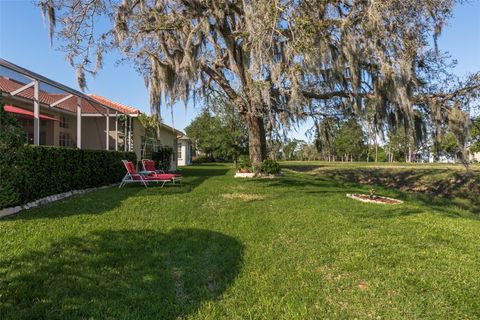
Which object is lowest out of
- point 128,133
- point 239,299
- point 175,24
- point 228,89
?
point 239,299

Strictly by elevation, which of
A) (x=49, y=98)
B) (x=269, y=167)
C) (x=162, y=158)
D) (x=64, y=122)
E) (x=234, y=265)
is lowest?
(x=234, y=265)

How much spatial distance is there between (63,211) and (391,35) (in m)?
7.94

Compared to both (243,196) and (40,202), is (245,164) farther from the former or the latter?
(40,202)

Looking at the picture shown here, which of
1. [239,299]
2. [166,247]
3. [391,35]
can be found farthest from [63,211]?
[391,35]

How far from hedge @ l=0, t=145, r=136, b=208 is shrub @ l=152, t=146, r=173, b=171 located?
22.5ft

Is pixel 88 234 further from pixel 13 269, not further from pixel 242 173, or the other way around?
pixel 242 173

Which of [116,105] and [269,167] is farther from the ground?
[116,105]

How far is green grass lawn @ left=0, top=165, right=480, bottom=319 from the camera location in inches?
112

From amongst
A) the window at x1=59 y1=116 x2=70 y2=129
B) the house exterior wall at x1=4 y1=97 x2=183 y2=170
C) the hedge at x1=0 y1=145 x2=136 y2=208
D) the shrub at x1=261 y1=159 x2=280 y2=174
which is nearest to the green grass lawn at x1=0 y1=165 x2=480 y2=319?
the hedge at x1=0 y1=145 x2=136 y2=208

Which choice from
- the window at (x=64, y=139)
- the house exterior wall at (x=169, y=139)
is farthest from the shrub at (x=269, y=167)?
the house exterior wall at (x=169, y=139)

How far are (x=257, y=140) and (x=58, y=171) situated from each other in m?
7.92

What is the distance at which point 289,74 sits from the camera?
26.6 ft

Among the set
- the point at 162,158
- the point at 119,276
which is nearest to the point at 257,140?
the point at 162,158

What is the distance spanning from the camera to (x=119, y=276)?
3.40 metres
